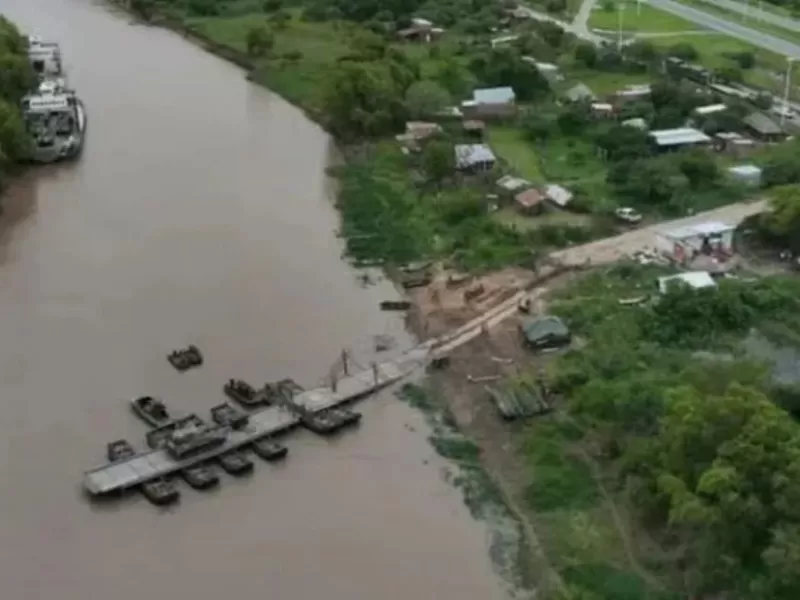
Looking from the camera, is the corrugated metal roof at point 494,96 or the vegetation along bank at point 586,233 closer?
the vegetation along bank at point 586,233

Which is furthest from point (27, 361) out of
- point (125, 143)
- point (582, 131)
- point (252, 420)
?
point (582, 131)

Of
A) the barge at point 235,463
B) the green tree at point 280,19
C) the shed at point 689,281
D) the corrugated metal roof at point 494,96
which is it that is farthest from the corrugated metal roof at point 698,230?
the green tree at point 280,19

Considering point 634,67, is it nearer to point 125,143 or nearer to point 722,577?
point 125,143

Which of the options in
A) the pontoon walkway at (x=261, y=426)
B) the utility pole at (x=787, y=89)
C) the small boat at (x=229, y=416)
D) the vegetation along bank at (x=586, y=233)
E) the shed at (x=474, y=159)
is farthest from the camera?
the utility pole at (x=787, y=89)

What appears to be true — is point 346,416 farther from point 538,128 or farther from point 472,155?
point 538,128

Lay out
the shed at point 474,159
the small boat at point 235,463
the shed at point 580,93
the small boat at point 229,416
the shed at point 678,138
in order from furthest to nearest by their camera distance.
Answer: the shed at point 580,93, the shed at point 678,138, the shed at point 474,159, the small boat at point 229,416, the small boat at point 235,463

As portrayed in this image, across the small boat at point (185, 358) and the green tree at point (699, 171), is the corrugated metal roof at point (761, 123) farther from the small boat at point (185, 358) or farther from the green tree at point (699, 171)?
the small boat at point (185, 358)

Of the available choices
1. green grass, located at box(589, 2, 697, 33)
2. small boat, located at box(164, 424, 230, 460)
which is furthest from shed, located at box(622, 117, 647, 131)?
small boat, located at box(164, 424, 230, 460)

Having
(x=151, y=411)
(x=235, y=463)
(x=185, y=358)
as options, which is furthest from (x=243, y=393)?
(x=235, y=463)
